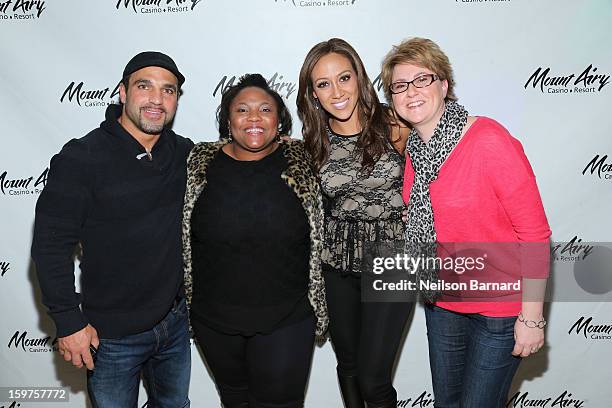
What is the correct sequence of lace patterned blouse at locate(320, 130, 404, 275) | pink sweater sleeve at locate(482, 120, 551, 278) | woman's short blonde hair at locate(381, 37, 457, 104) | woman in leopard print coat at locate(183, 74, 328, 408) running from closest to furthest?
pink sweater sleeve at locate(482, 120, 551, 278) → woman's short blonde hair at locate(381, 37, 457, 104) → woman in leopard print coat at locate(183, 74, 328, 408) → lace patterned blouse at locate(320, 130, 404, 275)

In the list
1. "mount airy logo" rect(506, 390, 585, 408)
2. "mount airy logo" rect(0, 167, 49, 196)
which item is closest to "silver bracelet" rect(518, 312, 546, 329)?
"mount airy logo" rect(506, 390, 585, 408)

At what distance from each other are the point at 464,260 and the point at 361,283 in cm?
44

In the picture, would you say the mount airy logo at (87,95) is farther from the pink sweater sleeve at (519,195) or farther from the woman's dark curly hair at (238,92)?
the pink sweater sleeve at (519,195)

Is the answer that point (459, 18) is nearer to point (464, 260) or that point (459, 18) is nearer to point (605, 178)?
point (605, 178)

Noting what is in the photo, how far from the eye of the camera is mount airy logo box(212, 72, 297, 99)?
2.53m

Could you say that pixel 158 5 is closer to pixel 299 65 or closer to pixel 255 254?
pixel 299 65

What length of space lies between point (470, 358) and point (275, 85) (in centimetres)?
160

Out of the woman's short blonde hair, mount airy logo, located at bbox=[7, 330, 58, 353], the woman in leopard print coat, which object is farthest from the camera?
mount airy logo, located at bbox=[7, 330, 58, 353]

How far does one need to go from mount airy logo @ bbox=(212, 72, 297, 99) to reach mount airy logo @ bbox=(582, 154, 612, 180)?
5.23 feet

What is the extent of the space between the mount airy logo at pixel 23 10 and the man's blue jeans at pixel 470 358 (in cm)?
236

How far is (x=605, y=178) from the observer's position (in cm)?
255

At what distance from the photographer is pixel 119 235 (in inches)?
69.8

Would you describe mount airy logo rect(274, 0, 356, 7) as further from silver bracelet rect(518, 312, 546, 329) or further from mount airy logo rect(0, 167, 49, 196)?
silver bracelet rect(518, 312, 546, 329)

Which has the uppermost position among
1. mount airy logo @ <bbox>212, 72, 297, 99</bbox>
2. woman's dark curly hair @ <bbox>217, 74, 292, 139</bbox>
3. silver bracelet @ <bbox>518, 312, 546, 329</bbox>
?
mount airy logo @ <bbox>212, 72, 297, 99</bbox>
